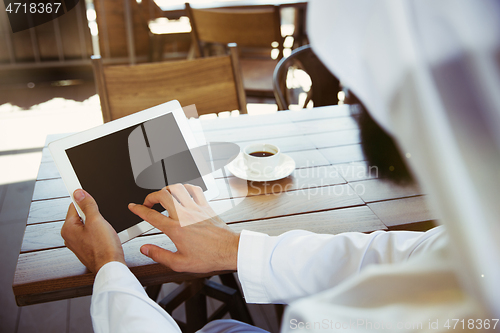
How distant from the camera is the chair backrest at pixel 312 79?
1.56 metres

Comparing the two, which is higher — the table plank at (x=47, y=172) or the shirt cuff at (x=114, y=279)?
the table plank at (x=47, y=172)

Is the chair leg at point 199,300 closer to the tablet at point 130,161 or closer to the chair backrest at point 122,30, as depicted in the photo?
the tablet at point 130,161

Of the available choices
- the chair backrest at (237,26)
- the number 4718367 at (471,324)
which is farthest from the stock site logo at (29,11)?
the chair backrest at (237,26)

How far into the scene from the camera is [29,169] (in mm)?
2297

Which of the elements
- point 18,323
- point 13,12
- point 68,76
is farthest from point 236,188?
point 68,76

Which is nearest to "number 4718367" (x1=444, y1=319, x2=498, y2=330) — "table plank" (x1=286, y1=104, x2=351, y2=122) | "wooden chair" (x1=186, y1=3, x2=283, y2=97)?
"table plank" (x1=286, y1=104, x2=351, y2=122)

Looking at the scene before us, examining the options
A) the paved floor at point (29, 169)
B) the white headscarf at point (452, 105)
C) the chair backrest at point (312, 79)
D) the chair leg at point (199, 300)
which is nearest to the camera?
the white headscarf at point (452, 105)

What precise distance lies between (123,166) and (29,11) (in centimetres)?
33

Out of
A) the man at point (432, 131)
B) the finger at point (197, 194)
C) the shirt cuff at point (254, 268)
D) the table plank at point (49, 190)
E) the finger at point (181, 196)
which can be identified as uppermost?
the man at point (432, 131)

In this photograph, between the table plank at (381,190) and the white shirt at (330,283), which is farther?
the table plank at (381,190)

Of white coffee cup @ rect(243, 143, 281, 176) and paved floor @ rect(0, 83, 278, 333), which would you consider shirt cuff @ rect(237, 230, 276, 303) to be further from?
paved floor @ rect(0, 83, 278, 333)

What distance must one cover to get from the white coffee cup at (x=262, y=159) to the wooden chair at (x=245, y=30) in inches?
49.8

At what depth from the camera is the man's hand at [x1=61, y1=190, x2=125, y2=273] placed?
2.12ft

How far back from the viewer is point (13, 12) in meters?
0.62
